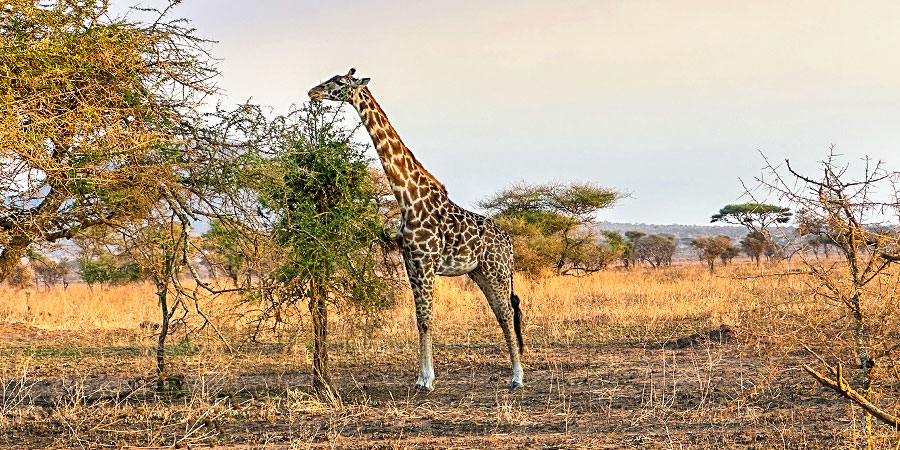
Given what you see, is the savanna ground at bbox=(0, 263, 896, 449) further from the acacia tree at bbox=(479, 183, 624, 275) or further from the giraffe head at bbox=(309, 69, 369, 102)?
the acacia tree at bbox=(479, 183, 624, 275)

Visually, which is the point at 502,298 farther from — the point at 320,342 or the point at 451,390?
the point at 320,342

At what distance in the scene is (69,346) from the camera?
11164 mm

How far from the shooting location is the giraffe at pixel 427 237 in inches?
298

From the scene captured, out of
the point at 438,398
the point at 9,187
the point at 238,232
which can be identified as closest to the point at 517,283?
the point at 438,398

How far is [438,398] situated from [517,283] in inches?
462

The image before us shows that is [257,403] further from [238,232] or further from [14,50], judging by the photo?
[14,50]

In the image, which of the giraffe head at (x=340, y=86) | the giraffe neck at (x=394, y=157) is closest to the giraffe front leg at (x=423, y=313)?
the giraffe neck at (x=394, y=157)

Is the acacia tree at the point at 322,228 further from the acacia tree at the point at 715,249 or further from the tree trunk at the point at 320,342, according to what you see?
the acacia tree at the point at 715,249

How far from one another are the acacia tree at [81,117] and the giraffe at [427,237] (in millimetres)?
1770

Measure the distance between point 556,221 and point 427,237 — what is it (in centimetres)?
1769

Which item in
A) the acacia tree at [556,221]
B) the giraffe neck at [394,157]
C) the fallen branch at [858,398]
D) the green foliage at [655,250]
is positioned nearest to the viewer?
the fallen branch at [858,398]

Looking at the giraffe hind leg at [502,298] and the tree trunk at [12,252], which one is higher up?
the tree trunk at [12,252]

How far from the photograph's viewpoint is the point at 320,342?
6848mm

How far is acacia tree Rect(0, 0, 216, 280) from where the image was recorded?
14.6ft
